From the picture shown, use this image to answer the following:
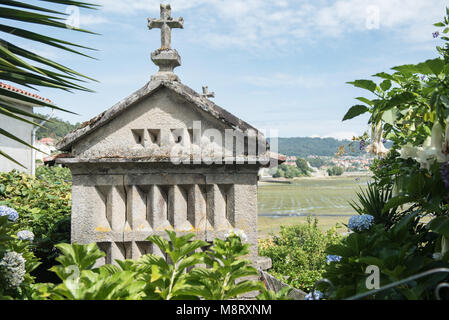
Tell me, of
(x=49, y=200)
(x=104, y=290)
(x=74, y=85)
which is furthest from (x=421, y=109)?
(x=49, y=200)

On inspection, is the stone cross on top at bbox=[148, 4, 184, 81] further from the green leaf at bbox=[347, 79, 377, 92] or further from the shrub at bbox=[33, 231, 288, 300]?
the shrub at bbox=[33, 231, 288, 300]

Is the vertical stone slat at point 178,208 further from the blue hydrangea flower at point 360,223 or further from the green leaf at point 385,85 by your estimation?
the green leaf at point 385,85

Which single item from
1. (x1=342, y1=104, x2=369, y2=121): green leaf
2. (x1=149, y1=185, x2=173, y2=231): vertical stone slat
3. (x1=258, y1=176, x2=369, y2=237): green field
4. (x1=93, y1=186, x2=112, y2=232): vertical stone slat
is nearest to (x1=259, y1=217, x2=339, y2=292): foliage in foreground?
(x1=258, y1=176, x2=369, y2=237): green field

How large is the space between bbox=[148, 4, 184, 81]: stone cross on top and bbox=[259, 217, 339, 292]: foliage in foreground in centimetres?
277

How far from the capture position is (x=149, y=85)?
321cm

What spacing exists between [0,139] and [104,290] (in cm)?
1112

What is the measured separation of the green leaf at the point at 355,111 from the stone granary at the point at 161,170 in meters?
1.21

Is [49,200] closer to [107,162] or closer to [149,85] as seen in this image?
[107,162]

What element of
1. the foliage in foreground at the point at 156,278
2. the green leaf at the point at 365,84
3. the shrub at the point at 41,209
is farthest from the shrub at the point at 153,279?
the shrub at the point at 41,209

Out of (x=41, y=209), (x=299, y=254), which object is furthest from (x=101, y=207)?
(x=299, y=254)

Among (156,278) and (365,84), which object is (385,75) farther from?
(156,278)
